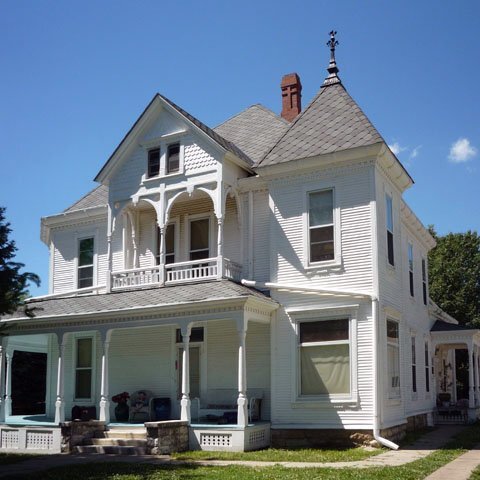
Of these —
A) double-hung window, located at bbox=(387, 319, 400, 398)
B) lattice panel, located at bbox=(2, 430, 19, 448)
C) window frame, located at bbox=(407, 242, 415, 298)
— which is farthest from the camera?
window frame, located at bbox=(407, 242, 415, 298)

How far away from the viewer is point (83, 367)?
22.6 metres

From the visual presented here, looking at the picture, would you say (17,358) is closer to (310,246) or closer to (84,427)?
(84,427)

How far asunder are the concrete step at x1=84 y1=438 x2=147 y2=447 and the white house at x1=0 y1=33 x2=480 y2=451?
0.53m

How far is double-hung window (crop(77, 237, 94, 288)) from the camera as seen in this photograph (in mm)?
23656

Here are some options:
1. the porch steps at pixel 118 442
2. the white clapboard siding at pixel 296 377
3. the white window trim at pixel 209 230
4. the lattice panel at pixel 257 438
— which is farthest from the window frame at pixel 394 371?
the porch steps at pixel 118 442

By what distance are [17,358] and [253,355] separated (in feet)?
56.6

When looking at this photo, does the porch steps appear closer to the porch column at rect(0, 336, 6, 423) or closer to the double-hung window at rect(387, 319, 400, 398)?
the porch column at rect(0, 336, 6, 423)

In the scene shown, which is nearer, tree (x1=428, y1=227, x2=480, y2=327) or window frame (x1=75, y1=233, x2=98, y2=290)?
window frame (x1=75, y1=233, x2=98, y2=290)

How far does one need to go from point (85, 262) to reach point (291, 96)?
32.6 feet

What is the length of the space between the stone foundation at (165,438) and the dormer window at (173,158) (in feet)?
25.3

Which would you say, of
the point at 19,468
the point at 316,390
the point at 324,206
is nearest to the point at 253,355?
the point at 316,390

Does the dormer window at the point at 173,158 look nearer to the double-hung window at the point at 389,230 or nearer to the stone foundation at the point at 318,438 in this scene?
the double-hung window at the point at 389,230

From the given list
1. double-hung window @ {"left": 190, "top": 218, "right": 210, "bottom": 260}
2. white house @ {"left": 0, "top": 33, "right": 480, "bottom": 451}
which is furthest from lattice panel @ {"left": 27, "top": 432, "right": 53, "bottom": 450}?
double-hung window @ {"left": 190, "top": 218, "right": 210, "bottom": 260}

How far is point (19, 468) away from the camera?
14664 millimetres
